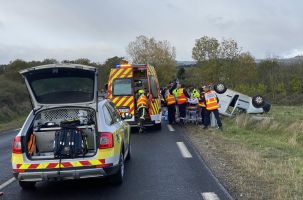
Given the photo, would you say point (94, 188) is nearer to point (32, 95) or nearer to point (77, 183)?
→ point (77, 183)

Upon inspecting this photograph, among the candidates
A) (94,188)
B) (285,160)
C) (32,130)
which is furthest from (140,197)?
(285,160)

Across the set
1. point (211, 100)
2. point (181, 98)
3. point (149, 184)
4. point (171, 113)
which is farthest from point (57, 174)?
point (171, 113)

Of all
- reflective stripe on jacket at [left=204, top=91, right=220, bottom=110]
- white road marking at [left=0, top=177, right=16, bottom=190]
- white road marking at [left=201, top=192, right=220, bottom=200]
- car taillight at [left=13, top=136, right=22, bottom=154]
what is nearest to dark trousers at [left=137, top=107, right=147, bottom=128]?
reflective stripe on jacket at [left=204, top=91, right=220, bottom=110]

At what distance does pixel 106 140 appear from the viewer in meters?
7.15

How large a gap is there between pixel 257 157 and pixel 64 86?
4.84 m

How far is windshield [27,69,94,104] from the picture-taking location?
7941mm

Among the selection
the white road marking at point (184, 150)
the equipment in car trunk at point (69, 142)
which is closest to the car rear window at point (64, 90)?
the equipment in car trunk at point (69, 142)

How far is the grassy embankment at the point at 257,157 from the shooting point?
6980 mm

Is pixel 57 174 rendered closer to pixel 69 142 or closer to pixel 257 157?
pixel 69 142

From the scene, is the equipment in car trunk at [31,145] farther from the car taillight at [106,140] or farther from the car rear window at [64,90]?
the car taillight at [106,140]

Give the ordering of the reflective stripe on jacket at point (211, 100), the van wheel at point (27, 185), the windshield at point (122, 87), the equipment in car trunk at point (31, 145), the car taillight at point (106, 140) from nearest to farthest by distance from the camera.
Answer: the car taillight at point (106, 140) < the equipment in car trunk at point (31, 145) < the van wheel at point (27, 185) < the reflective stripe on jacket at point (211, 100) < the windshield at point (122, 87)

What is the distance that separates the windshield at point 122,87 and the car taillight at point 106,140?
9.74m

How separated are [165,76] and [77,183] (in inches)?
2231

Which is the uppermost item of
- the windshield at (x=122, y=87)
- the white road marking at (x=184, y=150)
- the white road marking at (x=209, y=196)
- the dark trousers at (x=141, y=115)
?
the windshield at (x=122, y=87)
